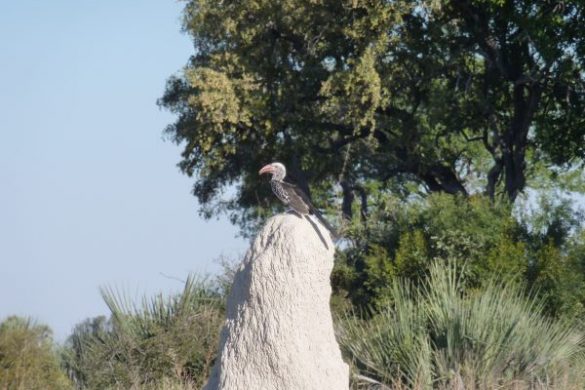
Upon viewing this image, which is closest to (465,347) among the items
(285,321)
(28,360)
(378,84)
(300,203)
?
(300,203)

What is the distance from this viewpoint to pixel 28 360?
1430cm

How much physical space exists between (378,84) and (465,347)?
14847mm

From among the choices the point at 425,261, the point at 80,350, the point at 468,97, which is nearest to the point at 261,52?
the point at 468,97

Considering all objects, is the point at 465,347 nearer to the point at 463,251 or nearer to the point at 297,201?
the point at 297,201

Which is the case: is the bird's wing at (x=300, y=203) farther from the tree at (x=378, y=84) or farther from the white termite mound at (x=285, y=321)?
the tree at (x=378, y=84)

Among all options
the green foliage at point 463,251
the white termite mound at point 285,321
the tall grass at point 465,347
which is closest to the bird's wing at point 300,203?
the white termite mound at point 285,321

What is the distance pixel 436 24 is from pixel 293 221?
18.8 metres

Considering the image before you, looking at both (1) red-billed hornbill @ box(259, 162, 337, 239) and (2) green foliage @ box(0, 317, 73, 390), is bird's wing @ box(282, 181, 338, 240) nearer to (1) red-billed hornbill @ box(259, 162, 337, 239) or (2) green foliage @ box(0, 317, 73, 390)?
(1) red-billed hornbill @ box(259, 162, 337, 239)

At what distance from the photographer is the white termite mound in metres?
8.96

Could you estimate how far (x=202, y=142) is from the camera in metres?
27.0

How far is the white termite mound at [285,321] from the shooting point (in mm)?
8961

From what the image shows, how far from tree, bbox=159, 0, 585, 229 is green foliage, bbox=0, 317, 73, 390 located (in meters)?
11.4

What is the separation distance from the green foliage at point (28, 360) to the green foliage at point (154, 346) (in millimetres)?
320

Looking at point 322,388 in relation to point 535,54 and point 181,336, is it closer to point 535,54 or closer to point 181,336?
point 181,336
